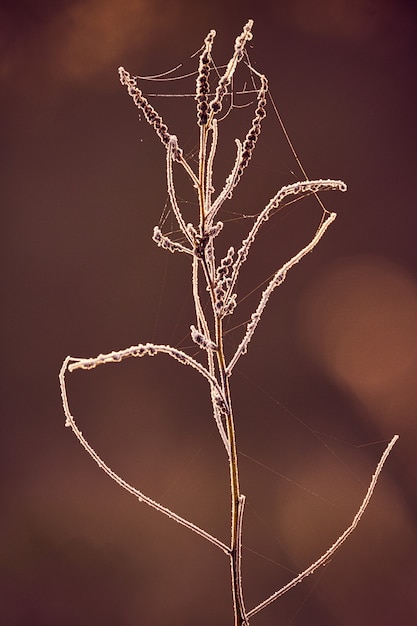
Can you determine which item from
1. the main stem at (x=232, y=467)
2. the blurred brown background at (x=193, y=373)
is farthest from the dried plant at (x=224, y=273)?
the blurred brown background at (x=193, y=373)

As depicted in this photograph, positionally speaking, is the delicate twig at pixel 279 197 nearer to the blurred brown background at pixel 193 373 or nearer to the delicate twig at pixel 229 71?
the delicate twig at pixel 229 71

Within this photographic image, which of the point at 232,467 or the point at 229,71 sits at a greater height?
the point at 229,71

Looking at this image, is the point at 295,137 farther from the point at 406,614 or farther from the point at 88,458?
the point at 406,614

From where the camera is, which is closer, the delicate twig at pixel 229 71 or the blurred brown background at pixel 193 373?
the delicate twig at pixel 229 71

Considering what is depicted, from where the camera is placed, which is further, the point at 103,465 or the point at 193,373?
the point at 193,373

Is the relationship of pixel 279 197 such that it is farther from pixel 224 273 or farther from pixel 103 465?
pixel 103 465

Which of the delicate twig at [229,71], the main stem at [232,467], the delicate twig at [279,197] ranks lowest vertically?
the main stem at [232,467]

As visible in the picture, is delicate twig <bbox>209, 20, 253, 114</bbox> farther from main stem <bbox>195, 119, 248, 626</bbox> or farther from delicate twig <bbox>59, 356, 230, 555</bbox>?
delicate twig <bbox>59, 356, 230, 555</bbox>

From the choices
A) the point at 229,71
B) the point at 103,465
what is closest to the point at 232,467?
the point at 103,465

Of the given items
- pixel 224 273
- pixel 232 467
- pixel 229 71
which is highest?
pixel 229 71

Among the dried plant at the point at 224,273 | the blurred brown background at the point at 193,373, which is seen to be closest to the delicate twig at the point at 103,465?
the dried plant at the point at 224,273

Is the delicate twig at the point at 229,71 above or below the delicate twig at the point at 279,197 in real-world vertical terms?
above

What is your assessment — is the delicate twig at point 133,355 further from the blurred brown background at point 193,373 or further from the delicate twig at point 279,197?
the blurred brown background at point 193,373
